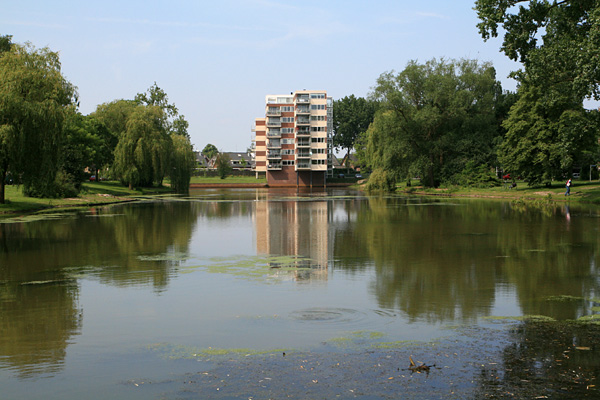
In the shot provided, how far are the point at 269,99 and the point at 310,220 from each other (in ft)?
361

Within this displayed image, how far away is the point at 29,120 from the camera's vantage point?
3566cm

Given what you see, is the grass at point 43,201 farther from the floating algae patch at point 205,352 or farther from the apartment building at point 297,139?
the apartment building at point 297,139

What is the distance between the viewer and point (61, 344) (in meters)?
9.11

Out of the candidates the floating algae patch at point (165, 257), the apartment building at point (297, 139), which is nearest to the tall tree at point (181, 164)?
the apartment building at point (297, 139)

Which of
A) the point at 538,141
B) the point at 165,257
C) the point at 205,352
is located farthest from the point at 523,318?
the point at 538,141

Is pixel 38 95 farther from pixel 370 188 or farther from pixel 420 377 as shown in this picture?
pixel 370 188

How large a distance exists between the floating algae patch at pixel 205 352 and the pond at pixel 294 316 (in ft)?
0.10

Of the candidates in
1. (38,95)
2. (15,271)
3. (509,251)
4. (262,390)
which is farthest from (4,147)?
(262,390)

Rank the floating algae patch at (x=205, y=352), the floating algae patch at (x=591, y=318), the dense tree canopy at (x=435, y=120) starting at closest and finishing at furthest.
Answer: the floating algae patch at (x=205, y=352), the floating algae patch at (x=591, y=318), the dense tree canopy at (x=435, y=120)

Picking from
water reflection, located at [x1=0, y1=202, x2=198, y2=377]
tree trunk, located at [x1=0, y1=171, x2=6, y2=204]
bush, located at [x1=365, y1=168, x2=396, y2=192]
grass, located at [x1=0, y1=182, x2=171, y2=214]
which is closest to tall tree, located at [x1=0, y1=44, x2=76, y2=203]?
tree trunk, located at [x1=0, y1=171, x2=6, y2=204]

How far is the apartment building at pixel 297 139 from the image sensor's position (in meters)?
136

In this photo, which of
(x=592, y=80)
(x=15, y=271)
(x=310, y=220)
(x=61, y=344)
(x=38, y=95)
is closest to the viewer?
(x=61, y=344)

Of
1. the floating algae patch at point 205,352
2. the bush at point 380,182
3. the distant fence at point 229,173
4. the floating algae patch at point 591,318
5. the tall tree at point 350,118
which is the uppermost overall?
the tall tree at point 350,118

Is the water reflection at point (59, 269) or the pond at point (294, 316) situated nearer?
the pond at point (294, 316)
